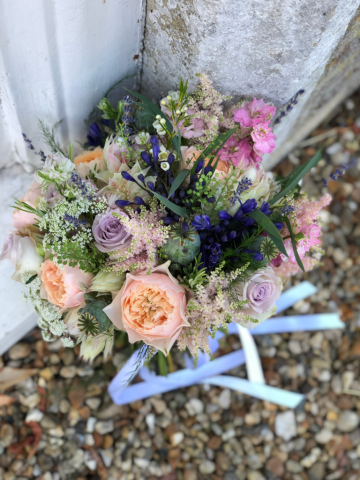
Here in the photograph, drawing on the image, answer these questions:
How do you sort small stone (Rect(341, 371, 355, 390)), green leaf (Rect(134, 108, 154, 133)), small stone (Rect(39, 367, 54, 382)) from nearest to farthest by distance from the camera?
green leaf (Rect(134, 108, 154, 133)) < small stone (Rect(39, 367, 54, 382)) < small stone (Rect(341, 371, 355, 390))

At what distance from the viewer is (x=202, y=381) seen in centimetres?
163

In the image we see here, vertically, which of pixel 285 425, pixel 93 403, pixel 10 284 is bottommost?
pixel 285 425

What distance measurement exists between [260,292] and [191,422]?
0.96 m

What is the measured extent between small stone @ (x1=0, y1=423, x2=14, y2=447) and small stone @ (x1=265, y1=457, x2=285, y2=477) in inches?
39.5

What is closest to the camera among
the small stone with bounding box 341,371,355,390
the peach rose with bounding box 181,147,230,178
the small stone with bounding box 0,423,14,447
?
the peach rose with bounding box 181,147,230,178

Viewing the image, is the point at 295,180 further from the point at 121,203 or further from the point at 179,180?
the point at 121,203

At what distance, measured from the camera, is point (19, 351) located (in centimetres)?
156

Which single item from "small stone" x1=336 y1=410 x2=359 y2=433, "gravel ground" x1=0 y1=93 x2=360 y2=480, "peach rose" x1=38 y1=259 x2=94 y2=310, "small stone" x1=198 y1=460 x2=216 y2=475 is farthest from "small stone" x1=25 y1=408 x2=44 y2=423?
"small stone" x1=336 y1=410 x2=359 y2=433

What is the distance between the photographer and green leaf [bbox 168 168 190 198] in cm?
84

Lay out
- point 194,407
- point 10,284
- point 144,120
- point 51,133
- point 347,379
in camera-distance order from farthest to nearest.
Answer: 1. point 347,379
2. point 194,407
3. point 10,284
4. point 51,133
5. point 144,120

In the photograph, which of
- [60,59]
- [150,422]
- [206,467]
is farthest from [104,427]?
[60,59]

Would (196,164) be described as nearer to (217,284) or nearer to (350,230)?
(217,284)

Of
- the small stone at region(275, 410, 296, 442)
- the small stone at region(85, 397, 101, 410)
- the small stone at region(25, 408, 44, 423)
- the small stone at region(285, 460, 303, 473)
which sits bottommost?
the small stone at region(285, 460, 303, 473)

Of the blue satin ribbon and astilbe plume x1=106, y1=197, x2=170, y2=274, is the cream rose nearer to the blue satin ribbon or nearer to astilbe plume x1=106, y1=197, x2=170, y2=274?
astilbe plume x1=106, y1=197, x2=170, y2=274
